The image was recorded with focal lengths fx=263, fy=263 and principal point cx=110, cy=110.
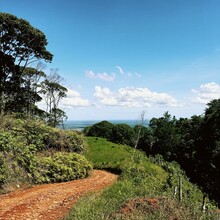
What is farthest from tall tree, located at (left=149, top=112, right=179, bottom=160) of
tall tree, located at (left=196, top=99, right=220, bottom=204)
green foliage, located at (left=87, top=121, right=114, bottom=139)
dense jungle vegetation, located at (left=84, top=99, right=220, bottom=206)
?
tall tree, located at (left=196, top=99, right=220, bottom=204)

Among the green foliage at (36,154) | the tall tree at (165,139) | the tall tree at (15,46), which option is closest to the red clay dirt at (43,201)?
the green foliage at (36,154)

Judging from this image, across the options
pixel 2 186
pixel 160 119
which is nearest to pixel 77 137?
pixel 2 186

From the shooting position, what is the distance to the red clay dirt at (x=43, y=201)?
775 cm

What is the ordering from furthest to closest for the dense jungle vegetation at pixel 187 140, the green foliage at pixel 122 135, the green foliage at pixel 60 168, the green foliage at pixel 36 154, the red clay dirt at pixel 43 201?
the green foliage at pixel 122 135 < the dense jungle vegetation at pixel 187 140 < the green foliage at pixel 60 168 < the green foliage at pixel 36 154 < the red clay dirt at pixel 43 201

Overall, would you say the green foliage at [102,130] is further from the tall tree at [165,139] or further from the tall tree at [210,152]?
the tall tree at [210,152]

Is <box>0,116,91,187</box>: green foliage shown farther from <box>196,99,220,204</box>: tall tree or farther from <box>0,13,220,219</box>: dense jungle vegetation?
<box>196,99,220,204</box>: tall tree

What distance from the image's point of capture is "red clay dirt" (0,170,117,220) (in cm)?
775

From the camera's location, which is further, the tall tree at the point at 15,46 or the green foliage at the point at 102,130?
the green foliage at the point at 102,130

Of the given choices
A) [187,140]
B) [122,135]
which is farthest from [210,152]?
[187,140]

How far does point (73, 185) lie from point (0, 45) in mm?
15783

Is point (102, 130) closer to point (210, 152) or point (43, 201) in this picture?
point (210, 152)

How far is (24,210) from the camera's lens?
8.09m

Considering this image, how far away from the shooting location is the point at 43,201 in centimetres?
915

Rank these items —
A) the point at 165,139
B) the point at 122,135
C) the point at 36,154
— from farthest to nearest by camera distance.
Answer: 1. the point at 165,139
2. the point at 122,135
3. the point at 36,154
